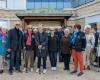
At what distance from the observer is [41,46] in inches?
Result: 541

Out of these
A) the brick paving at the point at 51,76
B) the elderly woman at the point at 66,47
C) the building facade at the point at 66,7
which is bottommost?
the brick paving at the point at 51,76

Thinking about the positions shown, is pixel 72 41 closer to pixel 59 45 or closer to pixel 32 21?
pixel 59 45

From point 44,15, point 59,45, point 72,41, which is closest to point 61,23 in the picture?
point 44,15

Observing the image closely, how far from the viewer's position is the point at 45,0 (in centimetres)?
3722

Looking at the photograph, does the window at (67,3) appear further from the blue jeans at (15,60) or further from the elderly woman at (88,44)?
the blue jeans at (15,60)

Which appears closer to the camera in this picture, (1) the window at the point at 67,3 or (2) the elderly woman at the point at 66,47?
(2) the elderly woman at the point at 66,47

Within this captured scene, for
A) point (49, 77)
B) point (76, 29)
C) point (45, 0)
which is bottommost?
point (49, 77)

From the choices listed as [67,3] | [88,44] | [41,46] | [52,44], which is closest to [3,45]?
[41,46]

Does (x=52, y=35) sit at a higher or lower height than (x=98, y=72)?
higher

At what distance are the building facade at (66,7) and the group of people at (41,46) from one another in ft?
32.9

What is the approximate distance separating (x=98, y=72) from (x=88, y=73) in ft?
2.00

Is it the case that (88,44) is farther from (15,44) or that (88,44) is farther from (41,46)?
(15,44)

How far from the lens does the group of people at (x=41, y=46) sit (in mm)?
13367

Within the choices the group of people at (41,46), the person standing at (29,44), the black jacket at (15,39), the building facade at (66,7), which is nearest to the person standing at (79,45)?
the group of people at (41,46)
